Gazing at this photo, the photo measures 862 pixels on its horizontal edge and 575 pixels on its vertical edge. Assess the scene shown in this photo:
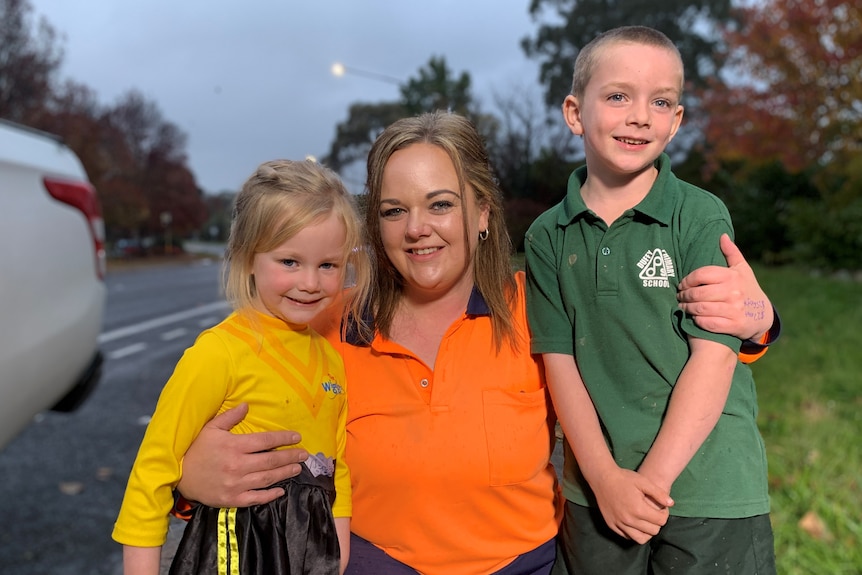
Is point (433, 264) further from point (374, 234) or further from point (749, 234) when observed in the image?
point (749, 234)

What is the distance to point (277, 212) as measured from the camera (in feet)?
5.42

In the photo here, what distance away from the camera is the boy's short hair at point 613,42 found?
1.63m

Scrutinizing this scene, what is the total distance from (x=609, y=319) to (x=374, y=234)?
0.68 m

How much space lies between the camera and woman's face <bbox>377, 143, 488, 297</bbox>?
72.8 inches

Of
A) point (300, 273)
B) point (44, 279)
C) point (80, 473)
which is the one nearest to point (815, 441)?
point (300, 273)

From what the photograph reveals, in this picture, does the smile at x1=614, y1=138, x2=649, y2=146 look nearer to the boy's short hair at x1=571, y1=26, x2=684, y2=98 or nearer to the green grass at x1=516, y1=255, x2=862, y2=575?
the boy's short hair at x1=571, y1=26, x2=684, y2=98

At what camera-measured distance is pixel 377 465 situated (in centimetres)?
179

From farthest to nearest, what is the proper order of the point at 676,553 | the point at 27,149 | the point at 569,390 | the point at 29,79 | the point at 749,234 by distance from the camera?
the point at 29,79 → the point at 749,234 → the point at 27,149 → the point at 569,390 → the point at 676,553

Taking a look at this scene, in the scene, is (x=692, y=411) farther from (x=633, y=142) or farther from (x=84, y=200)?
(x=84, y=200)

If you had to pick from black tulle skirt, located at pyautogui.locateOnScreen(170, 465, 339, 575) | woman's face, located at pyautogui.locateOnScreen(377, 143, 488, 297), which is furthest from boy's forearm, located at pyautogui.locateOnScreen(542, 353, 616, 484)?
black tulle skirt, located at pyautogui.locateOnScreen(170, 465, 339, 575)

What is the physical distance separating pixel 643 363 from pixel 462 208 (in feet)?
2.04

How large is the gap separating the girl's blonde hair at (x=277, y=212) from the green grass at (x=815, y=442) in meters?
0.63

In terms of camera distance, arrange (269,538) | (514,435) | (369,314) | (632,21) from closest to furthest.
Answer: (269,538) → (514,435) → (369,314) → (632,21)

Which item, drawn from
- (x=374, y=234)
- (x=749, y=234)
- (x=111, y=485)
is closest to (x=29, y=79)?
(x=749, y=234)
